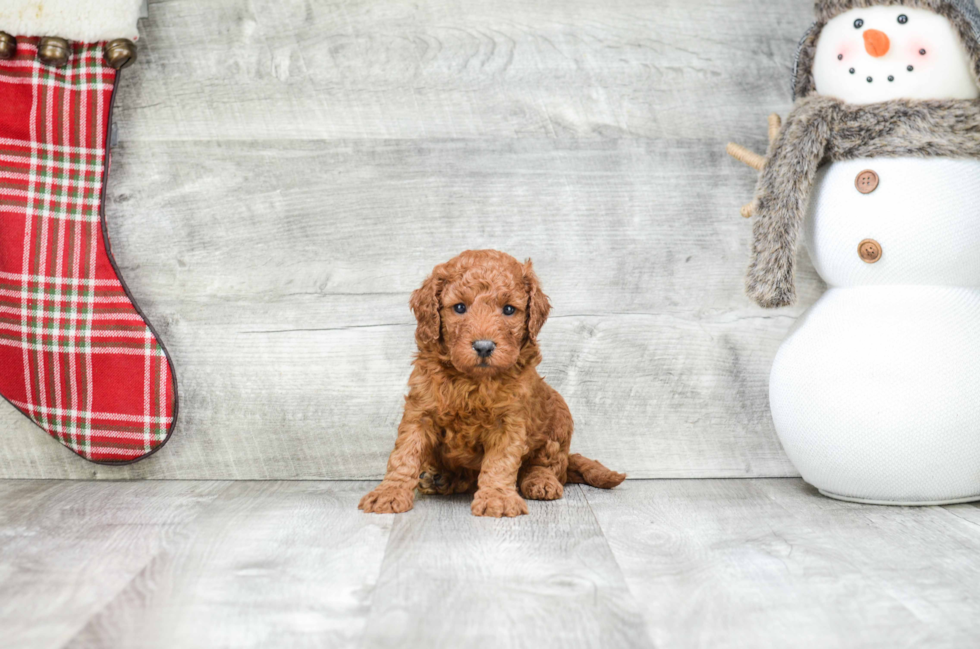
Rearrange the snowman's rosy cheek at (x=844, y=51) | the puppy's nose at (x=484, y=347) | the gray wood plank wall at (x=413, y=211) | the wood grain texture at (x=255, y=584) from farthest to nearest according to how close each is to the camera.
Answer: the gray wood plank wall at (x=413, y=211) → the snowman's rosy cheek at (x=844, y=51) → the puppy's nose at (x=484, y=347) → the wood grain texture at (x=255, y=584)

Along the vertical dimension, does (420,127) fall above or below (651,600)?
above

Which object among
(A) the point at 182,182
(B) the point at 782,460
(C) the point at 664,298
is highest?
(A) the point at 182,182

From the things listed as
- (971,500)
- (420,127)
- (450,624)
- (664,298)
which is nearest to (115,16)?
Result: (420,127)

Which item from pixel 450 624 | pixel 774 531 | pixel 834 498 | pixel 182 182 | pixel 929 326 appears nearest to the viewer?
pixel 450 624

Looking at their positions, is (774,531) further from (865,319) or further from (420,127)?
(420,127)

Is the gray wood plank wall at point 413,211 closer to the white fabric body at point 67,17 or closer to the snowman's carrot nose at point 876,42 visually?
the white fabric body at point 67,17

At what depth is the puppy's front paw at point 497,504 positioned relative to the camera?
1516mm

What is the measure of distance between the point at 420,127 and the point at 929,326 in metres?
1.14

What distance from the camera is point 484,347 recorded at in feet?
4.88

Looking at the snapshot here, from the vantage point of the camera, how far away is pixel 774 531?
1.45 meters

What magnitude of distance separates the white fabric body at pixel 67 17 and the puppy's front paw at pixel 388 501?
3.70ft

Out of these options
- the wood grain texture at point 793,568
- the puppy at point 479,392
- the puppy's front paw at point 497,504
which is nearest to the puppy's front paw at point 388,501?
the puppy at point 479,392

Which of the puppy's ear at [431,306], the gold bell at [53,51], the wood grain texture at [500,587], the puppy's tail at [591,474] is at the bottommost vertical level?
the puppy's tail at [591,474]

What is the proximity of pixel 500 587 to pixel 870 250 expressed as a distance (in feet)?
3.14
